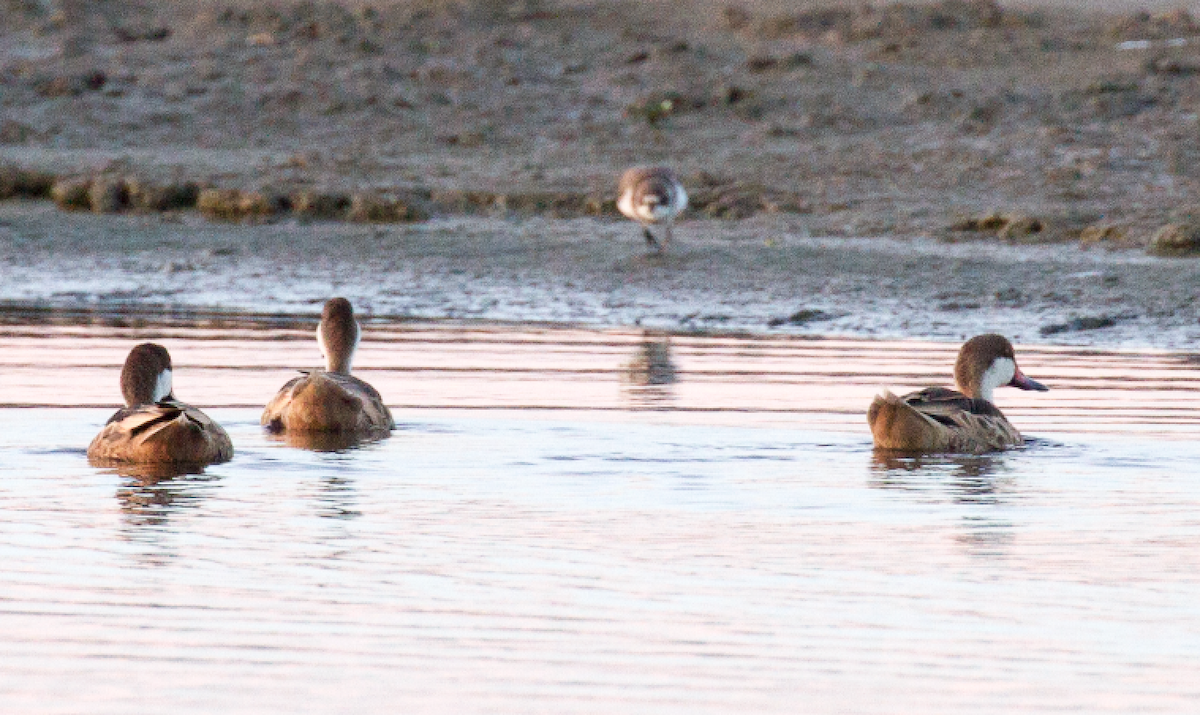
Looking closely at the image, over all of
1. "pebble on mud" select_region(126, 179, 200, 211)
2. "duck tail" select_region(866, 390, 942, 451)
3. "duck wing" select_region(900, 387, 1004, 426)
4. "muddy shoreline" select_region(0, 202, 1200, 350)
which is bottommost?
"duck tail" select_region(866, 390, 942, 451)

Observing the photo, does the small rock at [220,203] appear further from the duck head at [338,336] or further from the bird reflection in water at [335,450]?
the bird reflection in water at [335,450]

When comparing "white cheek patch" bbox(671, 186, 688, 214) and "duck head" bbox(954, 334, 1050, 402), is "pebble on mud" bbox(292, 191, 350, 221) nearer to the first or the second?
"white cheek patch" bbox(671, 186, 688, 214)

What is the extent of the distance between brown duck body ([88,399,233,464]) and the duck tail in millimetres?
2663

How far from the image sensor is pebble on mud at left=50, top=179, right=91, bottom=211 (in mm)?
22578

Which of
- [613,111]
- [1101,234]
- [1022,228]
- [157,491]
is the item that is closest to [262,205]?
[613,111]

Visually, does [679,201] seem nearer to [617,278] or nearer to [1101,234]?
[617,278]

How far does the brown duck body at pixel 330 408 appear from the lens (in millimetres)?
10523

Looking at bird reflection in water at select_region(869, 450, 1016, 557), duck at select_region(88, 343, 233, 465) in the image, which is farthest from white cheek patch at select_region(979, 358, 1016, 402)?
duck at select_region(88, 343, 233, 465)

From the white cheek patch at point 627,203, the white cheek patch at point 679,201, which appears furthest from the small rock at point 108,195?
the white cheek patch at point 679,201

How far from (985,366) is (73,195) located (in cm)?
1333

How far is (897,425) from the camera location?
996cm

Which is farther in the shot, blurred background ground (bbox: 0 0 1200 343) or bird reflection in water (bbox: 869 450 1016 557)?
blurred background ground (bbox: 0 0 1200 343)

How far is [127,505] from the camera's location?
336 inches

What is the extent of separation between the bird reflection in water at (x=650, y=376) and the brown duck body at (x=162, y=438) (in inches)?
99.1
